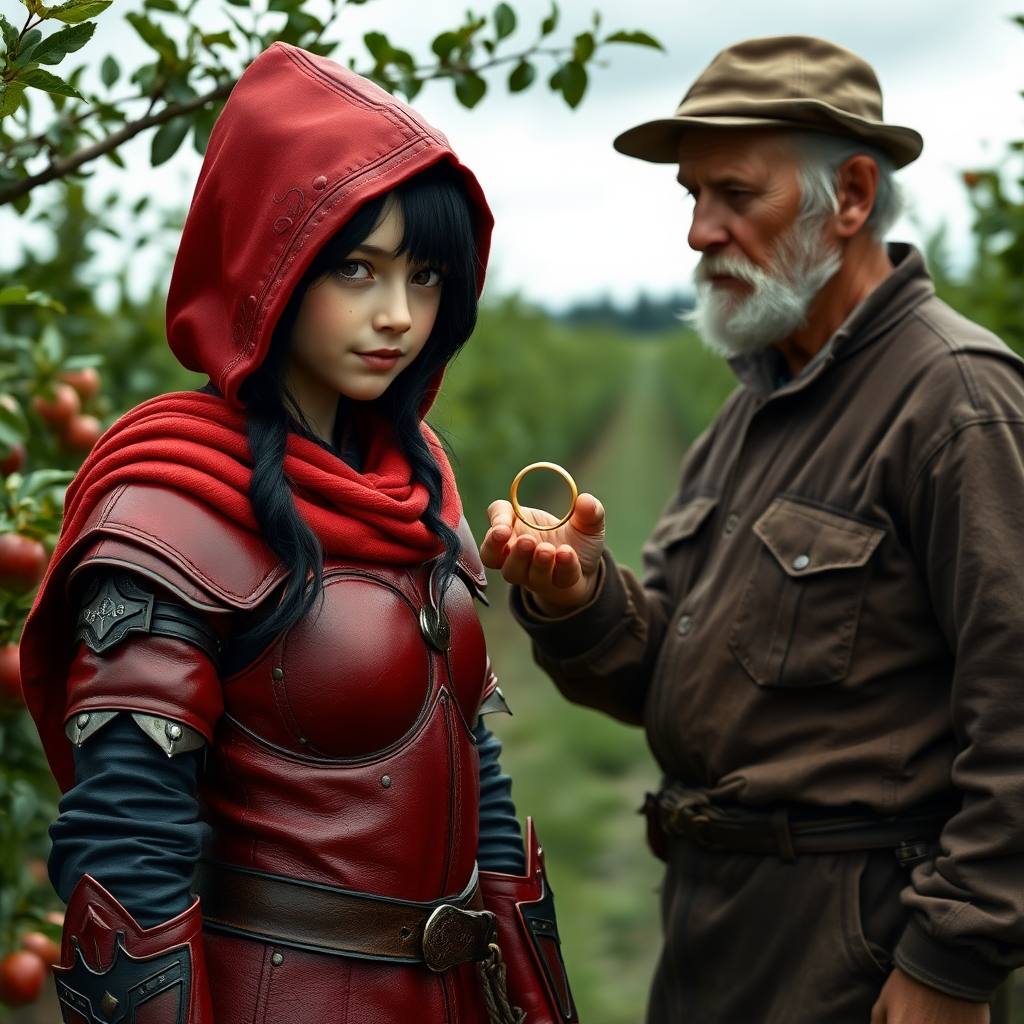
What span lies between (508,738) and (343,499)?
6.36m

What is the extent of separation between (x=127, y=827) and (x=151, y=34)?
1603 millimetres

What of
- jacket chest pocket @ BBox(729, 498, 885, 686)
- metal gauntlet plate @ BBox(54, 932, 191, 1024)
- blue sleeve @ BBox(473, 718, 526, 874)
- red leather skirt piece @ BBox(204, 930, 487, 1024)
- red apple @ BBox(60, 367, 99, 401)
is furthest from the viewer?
red apple @ BBox(60, 367, 99, 401)

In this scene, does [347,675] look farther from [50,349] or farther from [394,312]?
[50,349]

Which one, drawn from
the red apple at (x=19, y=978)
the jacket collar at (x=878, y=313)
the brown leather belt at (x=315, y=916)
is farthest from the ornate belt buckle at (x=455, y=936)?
the jacket collar at (x=878, y=313)

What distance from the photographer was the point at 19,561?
92.8 inches

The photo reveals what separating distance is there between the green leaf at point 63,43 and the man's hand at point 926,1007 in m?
2.03

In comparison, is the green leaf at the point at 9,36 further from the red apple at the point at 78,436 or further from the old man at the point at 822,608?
the red apple at the point at 78,436

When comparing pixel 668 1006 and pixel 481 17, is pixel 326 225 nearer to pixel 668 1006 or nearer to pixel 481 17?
pixel 481 17

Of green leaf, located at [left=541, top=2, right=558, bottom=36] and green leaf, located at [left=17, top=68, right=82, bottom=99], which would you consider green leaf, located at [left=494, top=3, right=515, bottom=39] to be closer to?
green leaf, located at [left=541, top=2, right=558, bottom=36]

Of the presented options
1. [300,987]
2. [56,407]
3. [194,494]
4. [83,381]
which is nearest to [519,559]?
[194,494]

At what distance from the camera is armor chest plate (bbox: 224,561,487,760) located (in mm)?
1727

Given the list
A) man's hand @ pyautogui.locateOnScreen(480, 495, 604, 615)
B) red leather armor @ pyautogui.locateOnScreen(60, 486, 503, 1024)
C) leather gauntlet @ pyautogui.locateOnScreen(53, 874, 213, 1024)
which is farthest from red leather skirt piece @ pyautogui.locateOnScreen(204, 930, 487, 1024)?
man's hand @ pyautogui.locateOnScreen(480, 495, 604, 615)

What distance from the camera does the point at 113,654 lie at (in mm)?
1618

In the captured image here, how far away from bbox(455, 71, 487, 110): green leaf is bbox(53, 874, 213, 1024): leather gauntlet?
1.90m
